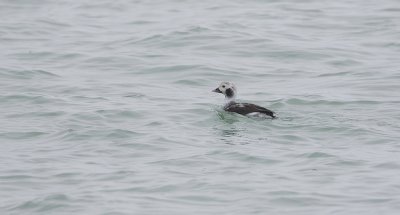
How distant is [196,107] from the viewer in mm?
19234

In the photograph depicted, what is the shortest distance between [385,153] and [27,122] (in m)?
6.05

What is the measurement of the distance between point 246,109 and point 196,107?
152cm

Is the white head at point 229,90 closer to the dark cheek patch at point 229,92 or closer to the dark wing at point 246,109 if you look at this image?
the dark cheek patch at point 229,92

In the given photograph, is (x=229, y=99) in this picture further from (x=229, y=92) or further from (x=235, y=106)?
(x=235, y=106)

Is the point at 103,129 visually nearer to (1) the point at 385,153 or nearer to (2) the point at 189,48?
(1) the point at 385,153

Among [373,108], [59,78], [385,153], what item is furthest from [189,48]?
[385,153]

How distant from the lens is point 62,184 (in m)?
14.3

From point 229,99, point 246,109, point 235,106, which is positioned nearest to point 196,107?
point 229,99

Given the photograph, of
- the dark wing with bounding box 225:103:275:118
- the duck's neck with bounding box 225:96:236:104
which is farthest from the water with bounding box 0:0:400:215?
the duck's neck with bounding box 225:96:236:104

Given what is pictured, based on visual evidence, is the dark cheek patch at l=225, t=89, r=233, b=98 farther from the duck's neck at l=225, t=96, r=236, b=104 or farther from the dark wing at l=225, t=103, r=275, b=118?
the dark wing at l=225, t=103, r=275, b=118

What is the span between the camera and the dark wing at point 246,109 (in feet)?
57.7

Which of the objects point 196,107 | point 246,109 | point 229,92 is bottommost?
point 196,107

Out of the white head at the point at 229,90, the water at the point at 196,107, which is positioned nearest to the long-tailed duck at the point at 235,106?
the white head at the point at 229,90

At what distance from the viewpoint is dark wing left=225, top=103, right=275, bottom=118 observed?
17.6 m
